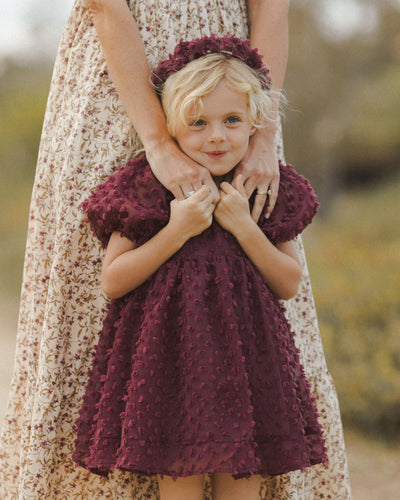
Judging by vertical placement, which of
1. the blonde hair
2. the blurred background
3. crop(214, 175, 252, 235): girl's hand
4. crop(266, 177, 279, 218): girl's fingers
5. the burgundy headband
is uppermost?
A: the blurred background

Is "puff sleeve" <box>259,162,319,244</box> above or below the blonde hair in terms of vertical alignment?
below

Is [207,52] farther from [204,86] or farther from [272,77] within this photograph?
[272,77]

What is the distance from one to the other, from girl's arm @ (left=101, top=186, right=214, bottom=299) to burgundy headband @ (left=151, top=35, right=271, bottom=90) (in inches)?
13.0

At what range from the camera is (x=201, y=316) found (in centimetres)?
180

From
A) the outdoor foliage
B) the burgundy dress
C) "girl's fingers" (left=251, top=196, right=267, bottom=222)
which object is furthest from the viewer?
the outdoor foliage

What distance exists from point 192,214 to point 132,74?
446mm

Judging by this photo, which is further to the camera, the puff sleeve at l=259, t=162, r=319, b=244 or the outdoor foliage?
the outdoor foliage

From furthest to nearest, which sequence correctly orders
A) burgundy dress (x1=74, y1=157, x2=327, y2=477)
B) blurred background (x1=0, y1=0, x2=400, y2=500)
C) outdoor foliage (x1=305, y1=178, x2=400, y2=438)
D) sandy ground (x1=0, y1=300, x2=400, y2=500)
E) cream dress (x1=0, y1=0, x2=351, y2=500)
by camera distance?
blurred background (x1=0, y1=0, x2=400, y2=500), outdoor foliage (x1=305, y1=178, x2=400, y2=438), sandy ground (x1=0, y1=300, x2=400, y2=500), cream dress (x1=0, y1=0, x2=351, y2=500), burgundy dress (x1=74, y1=157, x2=327, y2=477)

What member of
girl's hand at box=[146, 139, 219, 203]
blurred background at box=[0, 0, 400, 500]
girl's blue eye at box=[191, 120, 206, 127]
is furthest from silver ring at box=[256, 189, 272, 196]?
blurred background at box=[0, 0, 400, 500]

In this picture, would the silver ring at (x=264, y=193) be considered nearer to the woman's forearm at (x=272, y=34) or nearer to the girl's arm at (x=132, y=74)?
the girl's arm at (x=132, y=74)

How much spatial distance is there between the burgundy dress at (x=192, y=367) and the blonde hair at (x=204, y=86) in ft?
0.58

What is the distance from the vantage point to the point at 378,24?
1171cm

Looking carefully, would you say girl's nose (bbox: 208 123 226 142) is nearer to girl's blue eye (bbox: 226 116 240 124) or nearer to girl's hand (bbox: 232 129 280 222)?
→ girl's blue eye (bbox: 226 116 240 124)

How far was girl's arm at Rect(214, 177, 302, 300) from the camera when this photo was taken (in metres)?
1.89
